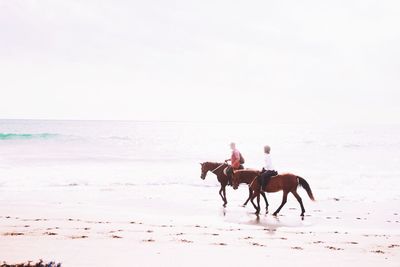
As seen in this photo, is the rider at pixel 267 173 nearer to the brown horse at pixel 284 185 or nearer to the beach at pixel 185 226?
the brown horse at pixel 284 185

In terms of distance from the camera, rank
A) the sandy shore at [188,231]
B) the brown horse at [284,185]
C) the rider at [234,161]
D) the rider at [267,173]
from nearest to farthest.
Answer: the sandy shore at [188,231]
the rider at [267,173]
the brown horse at [284,185]
the rider at [234,161]

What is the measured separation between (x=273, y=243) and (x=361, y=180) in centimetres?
2038

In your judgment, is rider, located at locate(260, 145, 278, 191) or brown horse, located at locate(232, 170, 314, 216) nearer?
rider, located at locate(260, 145, 278, 191)

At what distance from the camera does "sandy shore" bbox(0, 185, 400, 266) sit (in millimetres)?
9664

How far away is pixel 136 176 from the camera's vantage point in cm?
3130

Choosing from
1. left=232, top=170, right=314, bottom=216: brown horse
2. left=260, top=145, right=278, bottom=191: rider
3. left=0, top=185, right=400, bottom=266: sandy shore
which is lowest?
left=0, top=185, right=400, bottom=266: sandy shore

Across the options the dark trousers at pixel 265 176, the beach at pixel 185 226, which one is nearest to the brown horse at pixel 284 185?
the dark trousers at pixel 265 176

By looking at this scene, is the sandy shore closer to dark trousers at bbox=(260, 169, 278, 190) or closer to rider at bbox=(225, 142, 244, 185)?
dark trousers at bbox=(260, 169, 278, 190)

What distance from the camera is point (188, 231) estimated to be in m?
12.9

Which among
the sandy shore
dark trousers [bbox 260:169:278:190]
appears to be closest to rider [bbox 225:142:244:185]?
the sandy shore

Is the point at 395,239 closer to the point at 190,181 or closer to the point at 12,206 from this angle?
the point at 12,206

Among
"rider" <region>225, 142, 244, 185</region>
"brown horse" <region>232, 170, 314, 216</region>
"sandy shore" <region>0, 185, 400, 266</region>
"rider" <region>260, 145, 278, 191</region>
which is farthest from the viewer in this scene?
"rider" <region>225, 142, 244, 185</region>

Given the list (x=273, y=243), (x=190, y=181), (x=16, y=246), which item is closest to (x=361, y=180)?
(x=190, y=181)

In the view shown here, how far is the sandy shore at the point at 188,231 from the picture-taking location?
31.7 feet
